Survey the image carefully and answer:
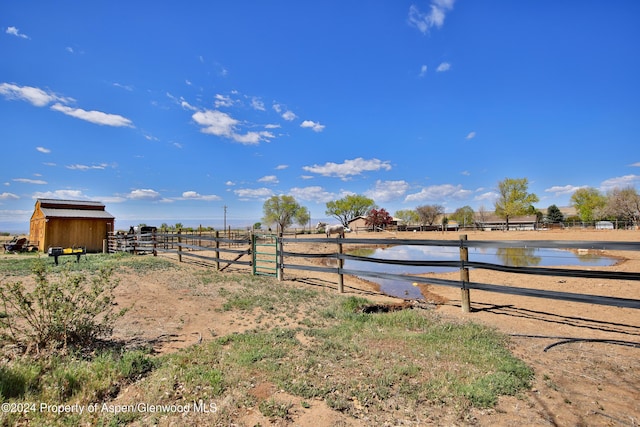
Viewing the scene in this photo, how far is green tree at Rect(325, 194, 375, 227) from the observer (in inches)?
3199

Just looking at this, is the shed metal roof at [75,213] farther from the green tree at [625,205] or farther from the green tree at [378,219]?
the green tree at [625,205]

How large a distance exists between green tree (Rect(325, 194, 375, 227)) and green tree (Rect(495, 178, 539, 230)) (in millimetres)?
A: 32667

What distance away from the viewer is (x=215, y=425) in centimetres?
257

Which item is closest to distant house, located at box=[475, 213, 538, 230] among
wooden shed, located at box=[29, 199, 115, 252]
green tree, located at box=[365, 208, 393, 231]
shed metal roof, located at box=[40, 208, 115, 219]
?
green tree, located at box=[365, 208, 393, 231]

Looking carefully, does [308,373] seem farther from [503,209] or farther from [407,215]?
[407,215]

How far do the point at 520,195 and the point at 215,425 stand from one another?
2430 inches

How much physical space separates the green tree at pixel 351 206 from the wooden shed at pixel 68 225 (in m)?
61.7

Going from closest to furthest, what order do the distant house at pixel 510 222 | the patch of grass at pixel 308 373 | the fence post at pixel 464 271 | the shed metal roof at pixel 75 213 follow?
the patch of grass at pixel 308 373 < the fence post at pixel 464 271 < the shed metal roof at pixel 75 213 < the distant house at pixel 510 222

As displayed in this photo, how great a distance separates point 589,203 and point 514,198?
25.0m

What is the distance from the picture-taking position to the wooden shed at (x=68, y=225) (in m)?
21.4

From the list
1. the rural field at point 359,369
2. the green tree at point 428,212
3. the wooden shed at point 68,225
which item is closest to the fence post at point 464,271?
the rural field at point 359,369

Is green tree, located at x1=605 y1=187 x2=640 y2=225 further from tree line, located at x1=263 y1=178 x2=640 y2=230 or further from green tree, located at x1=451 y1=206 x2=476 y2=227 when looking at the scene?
green tree, located at x1=451 y1=206 x2=476 y2=227

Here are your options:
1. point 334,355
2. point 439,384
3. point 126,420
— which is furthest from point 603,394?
point 126,420

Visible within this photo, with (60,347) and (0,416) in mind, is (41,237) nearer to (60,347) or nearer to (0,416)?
(60,347)
